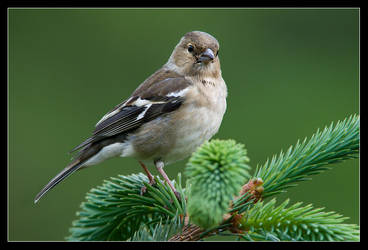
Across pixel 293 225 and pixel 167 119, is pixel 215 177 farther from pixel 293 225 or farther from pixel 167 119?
pixel 167 119

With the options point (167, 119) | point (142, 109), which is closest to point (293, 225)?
point (167, 119)

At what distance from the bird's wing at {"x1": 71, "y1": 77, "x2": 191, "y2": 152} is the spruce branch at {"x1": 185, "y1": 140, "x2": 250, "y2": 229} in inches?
68.4

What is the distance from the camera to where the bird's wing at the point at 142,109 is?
3.68 m

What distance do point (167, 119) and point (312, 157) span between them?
1.44 meters

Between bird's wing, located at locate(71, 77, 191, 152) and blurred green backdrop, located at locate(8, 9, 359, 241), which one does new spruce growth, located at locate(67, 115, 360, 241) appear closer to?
bird's wing, located at locate(71, 77, 191, 152)

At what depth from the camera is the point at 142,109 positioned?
373cm

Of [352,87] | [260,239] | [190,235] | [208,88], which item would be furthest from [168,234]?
[352,87]

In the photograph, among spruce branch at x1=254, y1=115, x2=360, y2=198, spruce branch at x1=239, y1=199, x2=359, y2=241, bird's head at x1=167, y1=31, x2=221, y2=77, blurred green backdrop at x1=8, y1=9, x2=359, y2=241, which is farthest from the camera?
blurred green backdrop at x1=8, y1=9, x2=359, y2=241

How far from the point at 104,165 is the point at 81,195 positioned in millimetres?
537

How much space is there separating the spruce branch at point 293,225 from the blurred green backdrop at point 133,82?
2.01m

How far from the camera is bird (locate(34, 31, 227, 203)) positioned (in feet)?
11.7

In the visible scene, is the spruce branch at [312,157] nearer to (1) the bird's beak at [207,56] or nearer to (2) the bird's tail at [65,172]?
(1) the bird's beak at [207,56]

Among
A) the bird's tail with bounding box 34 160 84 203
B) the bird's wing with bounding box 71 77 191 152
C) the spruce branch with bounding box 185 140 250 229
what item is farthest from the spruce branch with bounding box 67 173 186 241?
the bird's wing with bounding box 71 77 191 152

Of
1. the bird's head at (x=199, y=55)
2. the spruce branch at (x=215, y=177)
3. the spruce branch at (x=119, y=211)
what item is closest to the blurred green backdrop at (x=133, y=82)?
the bird's head at (x=199, y=55)
